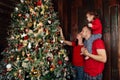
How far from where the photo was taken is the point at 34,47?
156 inches

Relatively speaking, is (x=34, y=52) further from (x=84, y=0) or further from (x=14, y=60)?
(x=84, y=0)

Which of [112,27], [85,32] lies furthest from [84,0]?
[85,32]

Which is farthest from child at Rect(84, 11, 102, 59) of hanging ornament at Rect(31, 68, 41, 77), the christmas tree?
hanging ornament at Rect(31, 68, 41, 77)

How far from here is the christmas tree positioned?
154 inches

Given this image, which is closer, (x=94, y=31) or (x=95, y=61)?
(x=95, y=61)

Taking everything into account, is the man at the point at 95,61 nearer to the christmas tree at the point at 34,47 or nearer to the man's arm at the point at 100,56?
the man's arm at the point at 100,56

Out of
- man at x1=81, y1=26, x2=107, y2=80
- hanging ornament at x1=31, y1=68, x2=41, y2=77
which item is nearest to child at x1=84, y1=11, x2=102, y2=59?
man at x1=81, y1=26, x2=107, y2=80

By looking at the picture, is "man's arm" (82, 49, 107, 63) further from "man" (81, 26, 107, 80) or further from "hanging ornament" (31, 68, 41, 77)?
"hanging ornament" (31, 68, 41, 77)

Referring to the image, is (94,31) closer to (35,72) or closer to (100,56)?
(100,56)

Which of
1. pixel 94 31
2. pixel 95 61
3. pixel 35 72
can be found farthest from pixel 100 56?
pixel 35 72

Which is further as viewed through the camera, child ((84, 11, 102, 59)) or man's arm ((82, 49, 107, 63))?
child ((84, 11, 102, 59))

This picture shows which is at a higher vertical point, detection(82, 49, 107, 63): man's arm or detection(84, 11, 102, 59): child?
detection(84, 11, 102, 59): child

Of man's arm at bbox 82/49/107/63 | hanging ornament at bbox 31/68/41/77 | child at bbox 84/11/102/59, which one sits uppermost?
child at bbox 84/11/102/59

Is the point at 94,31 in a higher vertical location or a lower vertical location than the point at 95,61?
higher
